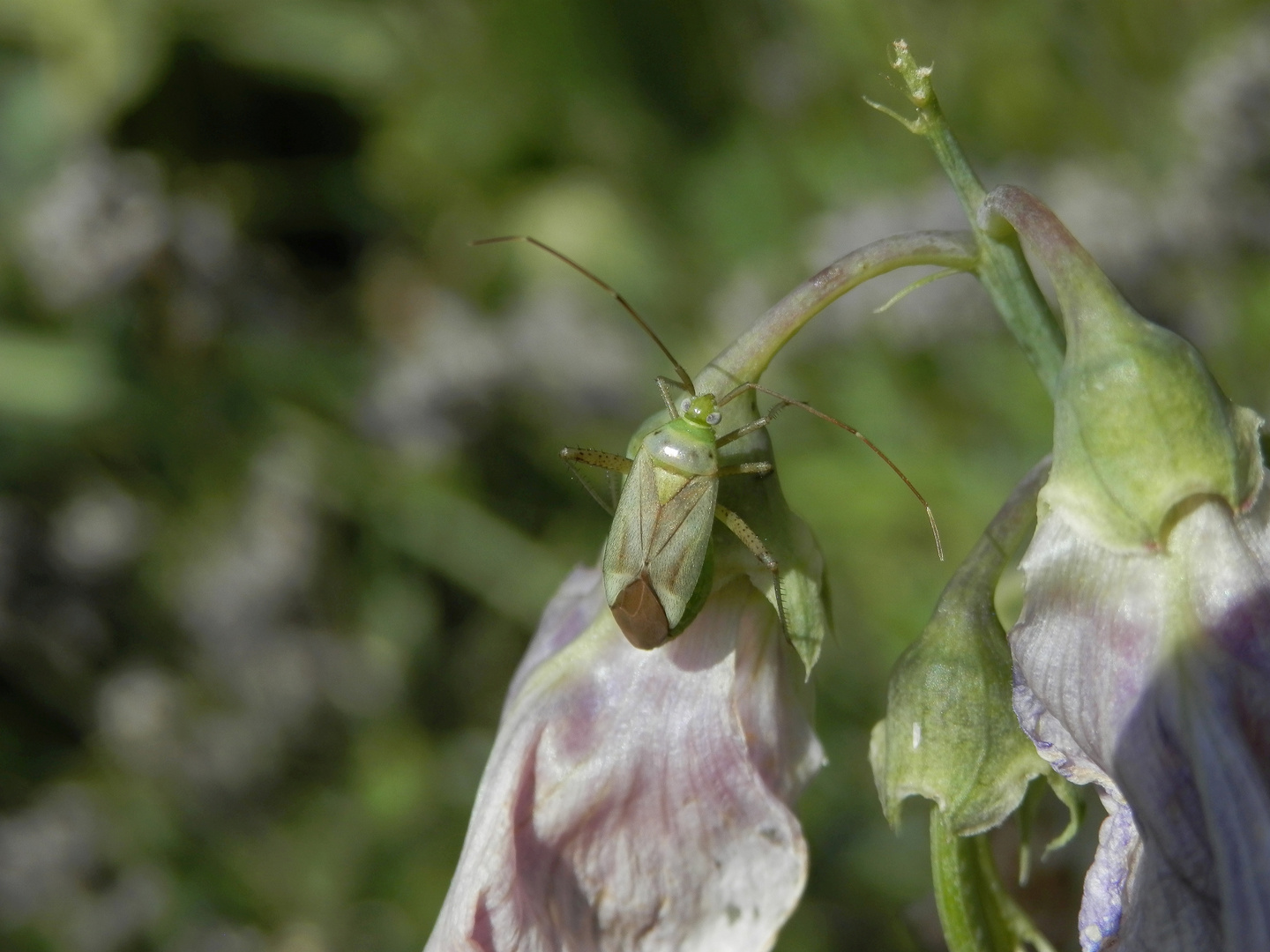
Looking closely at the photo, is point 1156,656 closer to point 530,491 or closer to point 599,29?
point 530,491

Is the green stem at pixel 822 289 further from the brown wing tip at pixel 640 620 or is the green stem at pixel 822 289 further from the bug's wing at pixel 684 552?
the brown wing tip at pixel 640 620

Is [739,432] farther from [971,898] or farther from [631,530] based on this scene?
[971,898]

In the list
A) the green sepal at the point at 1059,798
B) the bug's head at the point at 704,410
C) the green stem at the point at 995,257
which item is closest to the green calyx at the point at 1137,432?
the green stem at the point at 995,257

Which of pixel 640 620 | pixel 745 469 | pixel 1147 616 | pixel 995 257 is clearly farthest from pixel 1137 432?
pixel 640 620

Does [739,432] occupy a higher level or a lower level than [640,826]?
higher

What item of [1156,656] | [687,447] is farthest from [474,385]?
[1156,656]
